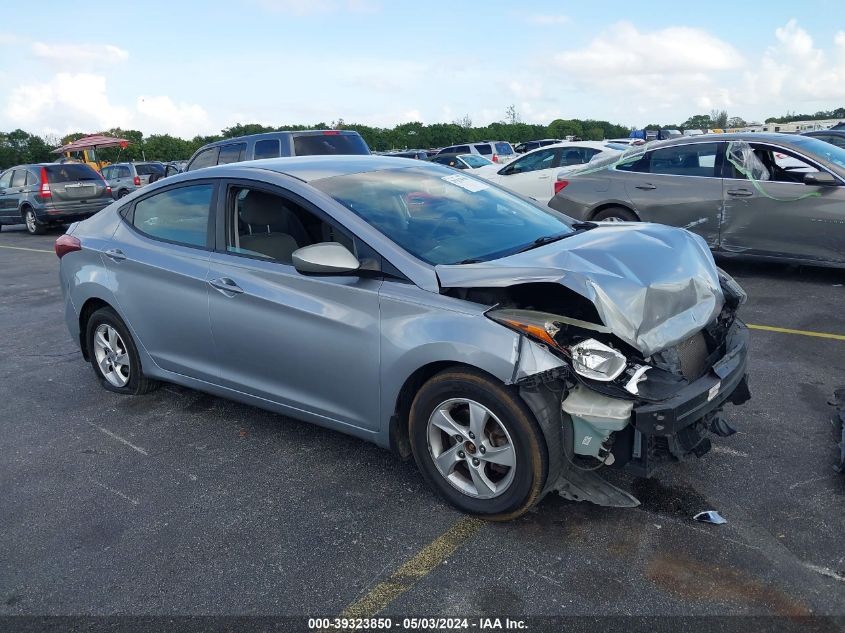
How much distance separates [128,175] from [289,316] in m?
23.4

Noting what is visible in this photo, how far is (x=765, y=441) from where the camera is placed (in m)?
4.03

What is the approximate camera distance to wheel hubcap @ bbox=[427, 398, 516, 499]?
3.20m

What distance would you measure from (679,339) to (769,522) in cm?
90

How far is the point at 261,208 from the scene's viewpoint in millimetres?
4230

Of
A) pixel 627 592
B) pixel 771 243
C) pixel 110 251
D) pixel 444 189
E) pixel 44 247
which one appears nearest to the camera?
pixel 627 592

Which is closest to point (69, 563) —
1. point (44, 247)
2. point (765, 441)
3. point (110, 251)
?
point (110, 251)

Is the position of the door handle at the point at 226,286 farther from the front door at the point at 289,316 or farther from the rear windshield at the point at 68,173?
the rear windshield at the point at 68,173

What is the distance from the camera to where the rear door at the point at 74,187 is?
55.0ft

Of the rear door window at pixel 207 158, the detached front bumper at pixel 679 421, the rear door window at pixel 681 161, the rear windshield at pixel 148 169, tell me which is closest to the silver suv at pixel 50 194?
the rear door window at pixel 207 158

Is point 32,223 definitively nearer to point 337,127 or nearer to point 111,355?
point 111,355

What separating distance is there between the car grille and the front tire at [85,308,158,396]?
11.5 feet

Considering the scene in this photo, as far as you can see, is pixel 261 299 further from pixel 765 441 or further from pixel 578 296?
pixel 765 441

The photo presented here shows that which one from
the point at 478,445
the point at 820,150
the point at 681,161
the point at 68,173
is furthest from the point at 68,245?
the point at 68,173

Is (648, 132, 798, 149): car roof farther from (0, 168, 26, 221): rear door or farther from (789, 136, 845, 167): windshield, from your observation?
(0, 168, 26, 221): rear door
